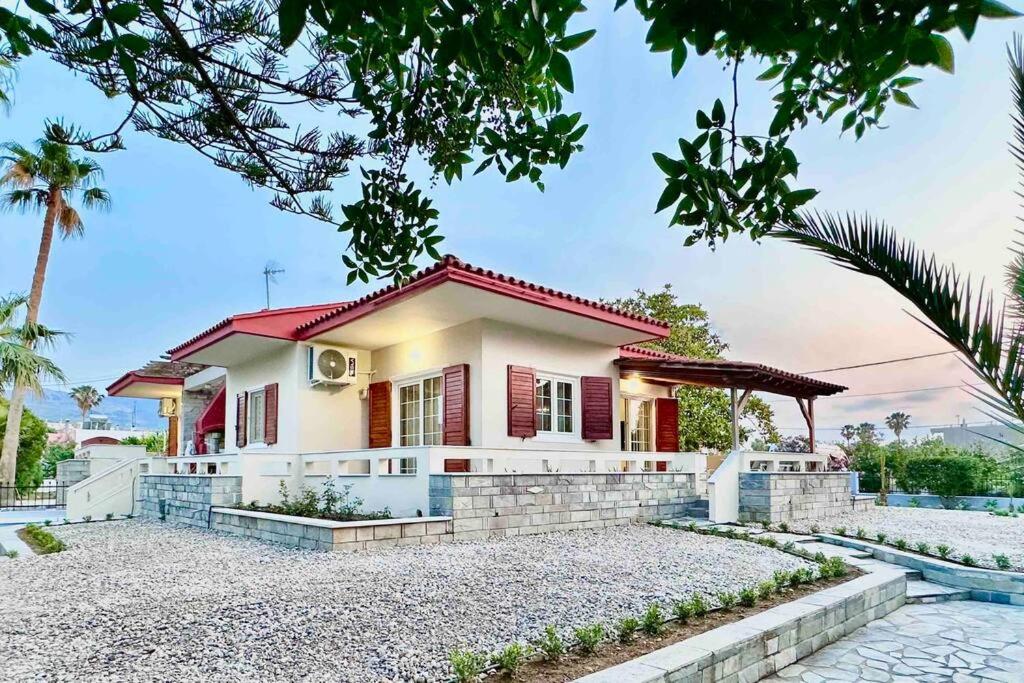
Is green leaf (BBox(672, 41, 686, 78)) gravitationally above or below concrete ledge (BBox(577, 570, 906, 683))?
above

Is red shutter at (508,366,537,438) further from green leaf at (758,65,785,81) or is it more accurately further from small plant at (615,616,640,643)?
green leaf at (758,65,785,81)

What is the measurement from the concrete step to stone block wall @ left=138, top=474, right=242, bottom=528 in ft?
31.2

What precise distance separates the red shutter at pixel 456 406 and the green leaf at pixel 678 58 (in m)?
9.45

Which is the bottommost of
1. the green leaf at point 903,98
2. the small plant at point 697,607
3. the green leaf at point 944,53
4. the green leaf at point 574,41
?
the small plant at point 697,607

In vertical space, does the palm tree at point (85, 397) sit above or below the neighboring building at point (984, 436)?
above

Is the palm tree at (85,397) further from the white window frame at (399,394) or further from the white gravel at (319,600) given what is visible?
the white gravel at (319,600)

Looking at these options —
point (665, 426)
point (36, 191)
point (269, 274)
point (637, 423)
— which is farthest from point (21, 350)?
point (665, 426)

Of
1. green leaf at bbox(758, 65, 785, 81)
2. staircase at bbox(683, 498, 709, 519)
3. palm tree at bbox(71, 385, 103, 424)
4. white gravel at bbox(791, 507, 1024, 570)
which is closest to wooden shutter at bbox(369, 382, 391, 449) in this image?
staircase at bbox(683, 498, 709, 519)

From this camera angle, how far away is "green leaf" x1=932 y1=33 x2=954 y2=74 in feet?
7.43

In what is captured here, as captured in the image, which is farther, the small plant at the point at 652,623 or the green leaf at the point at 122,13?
the small plant at the point at 652,623

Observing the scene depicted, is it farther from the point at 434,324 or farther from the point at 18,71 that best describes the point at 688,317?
the point at 18,71

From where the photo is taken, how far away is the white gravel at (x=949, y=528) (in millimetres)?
9250

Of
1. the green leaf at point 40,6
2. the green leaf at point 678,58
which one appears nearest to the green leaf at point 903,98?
the green leaf at point 678,58

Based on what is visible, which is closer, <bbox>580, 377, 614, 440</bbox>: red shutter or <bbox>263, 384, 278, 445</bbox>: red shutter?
<bbox>580, 377, 614, 440</bbox>: red shutter
